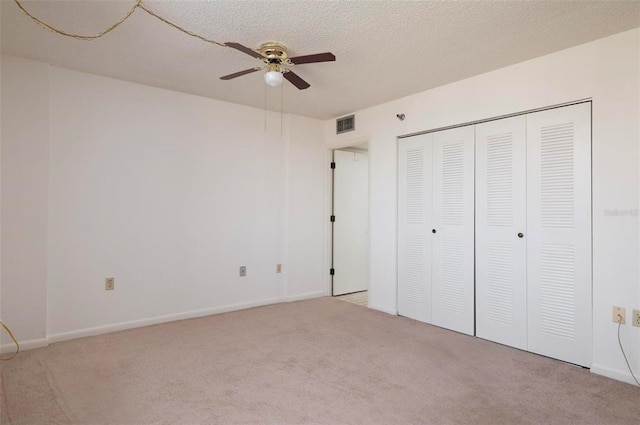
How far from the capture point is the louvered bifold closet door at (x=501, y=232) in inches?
122

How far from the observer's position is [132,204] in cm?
364

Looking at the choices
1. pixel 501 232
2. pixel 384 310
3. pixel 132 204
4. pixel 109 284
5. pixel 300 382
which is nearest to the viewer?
pixel 300 382

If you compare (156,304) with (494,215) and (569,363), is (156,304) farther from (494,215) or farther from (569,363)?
(569,363)

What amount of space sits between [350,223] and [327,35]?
3132 mm

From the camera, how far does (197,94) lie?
4.00 m

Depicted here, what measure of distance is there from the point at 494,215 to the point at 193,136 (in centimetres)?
320

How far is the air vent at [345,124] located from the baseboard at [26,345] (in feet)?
12.7

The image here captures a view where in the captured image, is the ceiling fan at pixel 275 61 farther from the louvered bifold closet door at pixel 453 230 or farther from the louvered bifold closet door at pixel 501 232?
the louvered bifold closet door at pixel 501 232

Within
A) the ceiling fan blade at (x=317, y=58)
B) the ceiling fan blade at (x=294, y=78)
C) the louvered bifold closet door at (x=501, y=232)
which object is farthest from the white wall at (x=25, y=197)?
the louvered bifold closet door at (x=501, y=232)

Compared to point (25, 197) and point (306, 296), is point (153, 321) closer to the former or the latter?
point (25, 197)

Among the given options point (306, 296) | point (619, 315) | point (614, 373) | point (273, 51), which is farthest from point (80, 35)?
point (614, 373)

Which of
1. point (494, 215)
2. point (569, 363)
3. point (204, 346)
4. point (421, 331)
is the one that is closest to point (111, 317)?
point (204, 346)

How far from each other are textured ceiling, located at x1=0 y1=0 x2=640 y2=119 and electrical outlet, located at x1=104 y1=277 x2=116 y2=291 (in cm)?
195

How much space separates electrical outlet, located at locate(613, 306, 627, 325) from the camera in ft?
8.30
